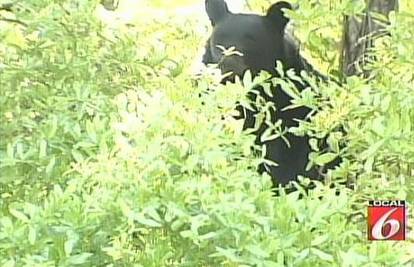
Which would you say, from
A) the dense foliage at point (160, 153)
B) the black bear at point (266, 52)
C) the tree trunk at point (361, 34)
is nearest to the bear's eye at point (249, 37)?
the black bear at point (266, 52)

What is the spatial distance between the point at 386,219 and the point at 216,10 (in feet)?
2.38

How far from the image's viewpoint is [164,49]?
1354mm

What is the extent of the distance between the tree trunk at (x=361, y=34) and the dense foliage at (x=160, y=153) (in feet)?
0.33

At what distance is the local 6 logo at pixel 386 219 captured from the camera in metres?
1.24

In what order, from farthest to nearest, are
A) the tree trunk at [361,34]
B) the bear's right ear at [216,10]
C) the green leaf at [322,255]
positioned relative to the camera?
the bear's right ear at [216,10] < the tree trunk at [361,34] < the green leaf at [322,255]

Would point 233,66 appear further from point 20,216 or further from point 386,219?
point 20,216

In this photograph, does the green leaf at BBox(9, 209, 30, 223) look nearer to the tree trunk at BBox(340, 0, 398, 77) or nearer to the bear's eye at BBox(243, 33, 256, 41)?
the tree trunk at BBox(340, 0, 398, 77)

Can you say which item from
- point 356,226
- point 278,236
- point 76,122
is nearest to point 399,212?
point 356,226

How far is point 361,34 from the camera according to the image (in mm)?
1563

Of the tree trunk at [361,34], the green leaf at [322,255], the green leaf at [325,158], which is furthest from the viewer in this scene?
the tree trunk at [361,34]

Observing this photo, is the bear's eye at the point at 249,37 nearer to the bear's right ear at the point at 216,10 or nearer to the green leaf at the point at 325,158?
the bear's right ear at the point at 216,10

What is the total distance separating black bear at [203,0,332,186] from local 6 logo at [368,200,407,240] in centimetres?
44

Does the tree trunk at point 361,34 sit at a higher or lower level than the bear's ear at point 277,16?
lower

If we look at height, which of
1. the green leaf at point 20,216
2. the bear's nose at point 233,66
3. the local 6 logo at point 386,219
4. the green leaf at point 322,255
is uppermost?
the bear's nose at point 233,66
